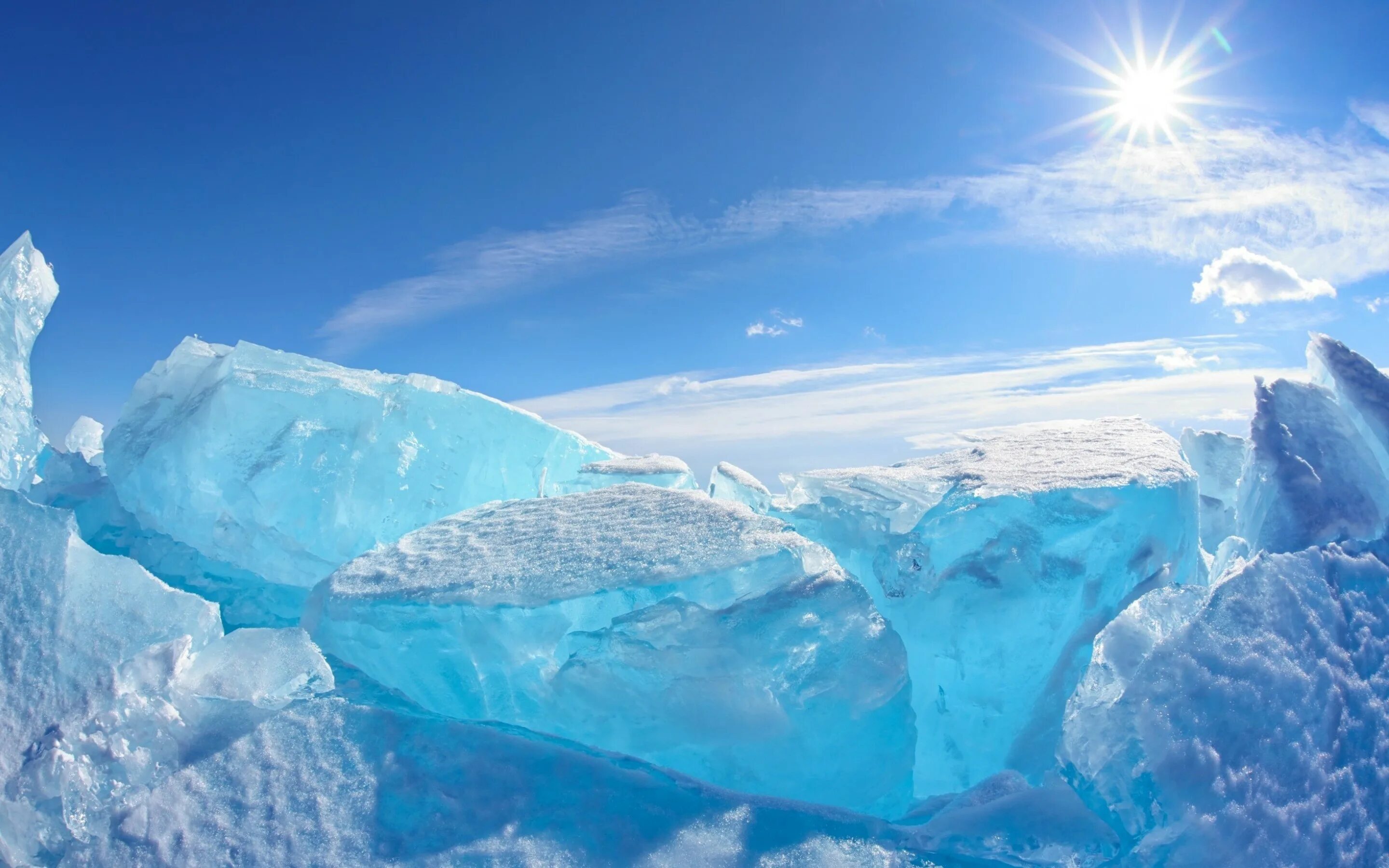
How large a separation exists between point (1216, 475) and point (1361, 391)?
2.80 metres

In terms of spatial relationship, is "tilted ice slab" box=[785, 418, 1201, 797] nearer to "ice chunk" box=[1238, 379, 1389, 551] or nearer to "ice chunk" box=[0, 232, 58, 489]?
"ice chunk" box=[1238, 379, 1389, 551]

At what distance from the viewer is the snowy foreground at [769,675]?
121 inches

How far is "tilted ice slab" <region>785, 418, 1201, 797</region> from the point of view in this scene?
14.7ft

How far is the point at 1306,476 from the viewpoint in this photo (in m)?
4.33

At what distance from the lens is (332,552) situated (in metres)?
6.14

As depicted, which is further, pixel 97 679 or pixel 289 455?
pixel 289 455

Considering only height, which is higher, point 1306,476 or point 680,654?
point 1306,476

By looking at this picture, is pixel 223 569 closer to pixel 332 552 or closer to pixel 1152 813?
pixel 332 552

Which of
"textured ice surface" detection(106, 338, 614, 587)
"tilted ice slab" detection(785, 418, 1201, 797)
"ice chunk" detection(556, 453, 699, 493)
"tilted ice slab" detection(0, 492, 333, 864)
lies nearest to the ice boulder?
"tilted ice slab" detection(0, 492, 333, 864)

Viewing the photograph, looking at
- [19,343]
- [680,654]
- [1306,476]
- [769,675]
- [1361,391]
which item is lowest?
[769,675]

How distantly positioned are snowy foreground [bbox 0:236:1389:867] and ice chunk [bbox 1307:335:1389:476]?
19mm

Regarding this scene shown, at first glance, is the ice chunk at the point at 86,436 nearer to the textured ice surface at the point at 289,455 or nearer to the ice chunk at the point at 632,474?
the textured ice surface at the point at 289,455

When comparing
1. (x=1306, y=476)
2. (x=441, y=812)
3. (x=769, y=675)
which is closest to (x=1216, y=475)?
(x=1306, y=476)

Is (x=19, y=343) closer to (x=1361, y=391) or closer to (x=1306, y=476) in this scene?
(x=1306, y=476)
